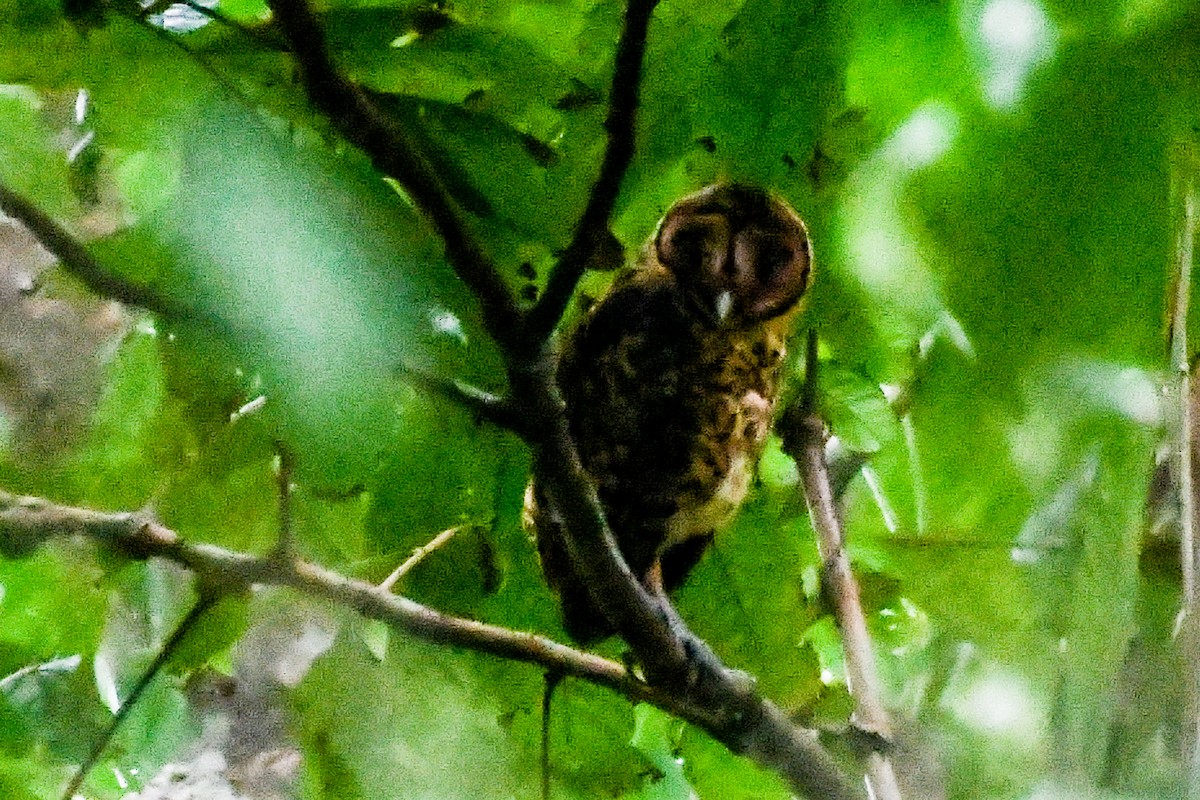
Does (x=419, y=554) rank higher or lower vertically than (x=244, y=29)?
lower

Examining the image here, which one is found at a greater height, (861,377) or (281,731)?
(861,377)

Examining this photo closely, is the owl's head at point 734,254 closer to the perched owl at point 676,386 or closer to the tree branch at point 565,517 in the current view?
the perched owl at point 676,386

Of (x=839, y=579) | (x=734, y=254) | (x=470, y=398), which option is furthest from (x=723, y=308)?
(x=470, y=398)

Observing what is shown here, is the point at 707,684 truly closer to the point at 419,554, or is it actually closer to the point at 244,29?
the point at 419,554

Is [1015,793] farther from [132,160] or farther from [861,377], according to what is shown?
[132,160]

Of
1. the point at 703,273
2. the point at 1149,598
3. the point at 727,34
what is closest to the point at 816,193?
the point at 727,34

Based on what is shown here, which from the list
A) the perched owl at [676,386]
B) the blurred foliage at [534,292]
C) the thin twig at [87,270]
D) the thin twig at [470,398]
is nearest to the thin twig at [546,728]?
the blurred foliage at [534,292]
